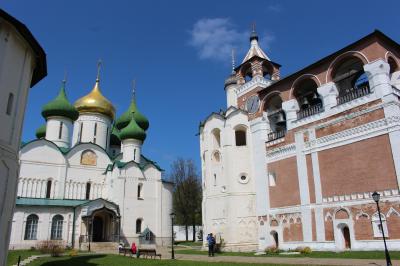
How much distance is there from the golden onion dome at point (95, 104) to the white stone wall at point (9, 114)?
23295 mm

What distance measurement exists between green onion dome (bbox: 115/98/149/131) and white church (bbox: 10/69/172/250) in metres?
0.95

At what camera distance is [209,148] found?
24.8m

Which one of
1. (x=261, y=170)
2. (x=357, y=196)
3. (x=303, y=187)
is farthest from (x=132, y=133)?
(x=357, y=196)

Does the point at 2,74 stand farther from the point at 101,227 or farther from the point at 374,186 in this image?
the point at 101,227

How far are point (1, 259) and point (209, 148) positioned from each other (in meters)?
16.7

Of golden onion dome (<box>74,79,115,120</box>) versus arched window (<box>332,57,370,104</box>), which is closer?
arched window (<box>332,57,370,104</box>)

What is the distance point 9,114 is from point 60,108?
21.6 metres

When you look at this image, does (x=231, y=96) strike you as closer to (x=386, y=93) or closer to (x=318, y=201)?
(x=318, y=201)

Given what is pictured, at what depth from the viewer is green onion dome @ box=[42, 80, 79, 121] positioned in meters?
30.4

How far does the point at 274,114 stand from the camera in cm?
2323

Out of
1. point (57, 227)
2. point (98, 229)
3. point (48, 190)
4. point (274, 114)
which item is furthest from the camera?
point (98, 229)

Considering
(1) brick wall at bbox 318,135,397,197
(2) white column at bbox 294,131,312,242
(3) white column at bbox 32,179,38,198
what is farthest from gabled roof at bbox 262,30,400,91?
(3) white column at bbox 32,179,38,198

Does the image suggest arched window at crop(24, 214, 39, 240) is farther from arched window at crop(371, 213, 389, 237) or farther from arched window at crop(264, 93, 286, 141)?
arched window at crop(371, 213, 389, 237)

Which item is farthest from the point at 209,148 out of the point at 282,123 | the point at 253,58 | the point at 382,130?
the point at 382,130
